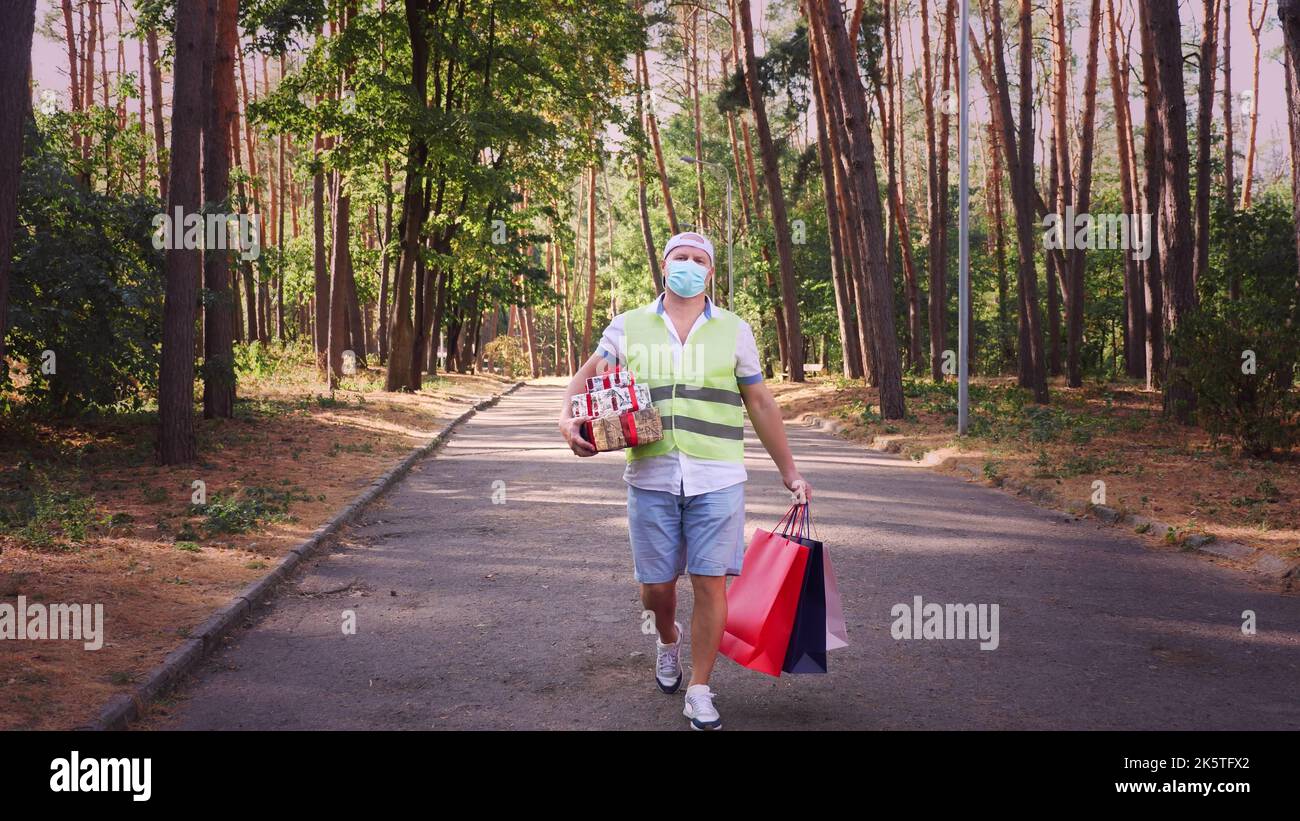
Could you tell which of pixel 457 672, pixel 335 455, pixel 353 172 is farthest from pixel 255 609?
pixel 353 172

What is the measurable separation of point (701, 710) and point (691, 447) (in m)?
1.16

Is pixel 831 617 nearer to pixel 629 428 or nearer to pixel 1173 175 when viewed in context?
pixel 629 428

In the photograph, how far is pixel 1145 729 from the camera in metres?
5.15

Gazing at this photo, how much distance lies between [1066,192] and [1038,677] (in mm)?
27668

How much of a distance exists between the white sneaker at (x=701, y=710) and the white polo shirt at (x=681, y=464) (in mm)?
886

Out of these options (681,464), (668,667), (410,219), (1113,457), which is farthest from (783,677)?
(410,219)

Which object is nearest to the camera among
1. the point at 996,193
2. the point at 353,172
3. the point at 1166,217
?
the point at 1166,217

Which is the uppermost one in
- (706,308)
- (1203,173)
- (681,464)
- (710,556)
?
(1203,173)

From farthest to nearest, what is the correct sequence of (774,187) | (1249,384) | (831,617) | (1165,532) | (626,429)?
(774,187)
(1249,384)
(1165,532)
(831,617)
(626,429)

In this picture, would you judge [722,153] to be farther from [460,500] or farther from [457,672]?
[457,672]

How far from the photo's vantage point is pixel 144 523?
1016cm

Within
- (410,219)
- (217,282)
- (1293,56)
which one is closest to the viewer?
(1293,56)

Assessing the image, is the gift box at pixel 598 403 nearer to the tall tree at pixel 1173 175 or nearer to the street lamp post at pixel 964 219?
the street lamp post at pixel 964 219

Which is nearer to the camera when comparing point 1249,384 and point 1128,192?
point 1249,384
